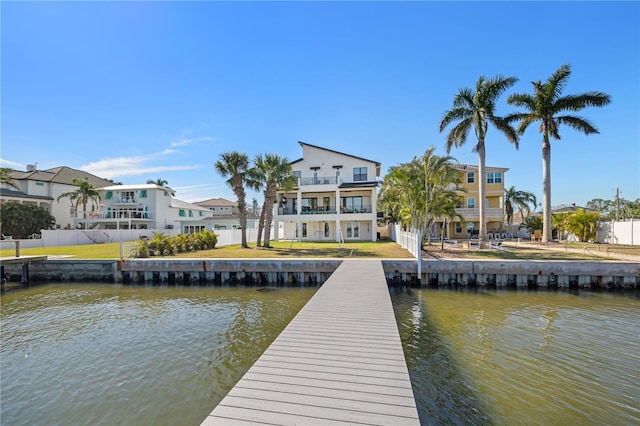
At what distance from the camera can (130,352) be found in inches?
349

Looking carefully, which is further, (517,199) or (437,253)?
(517,199)

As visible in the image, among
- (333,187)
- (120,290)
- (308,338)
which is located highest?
(333,187)

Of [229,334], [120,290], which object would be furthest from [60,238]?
[229,334]

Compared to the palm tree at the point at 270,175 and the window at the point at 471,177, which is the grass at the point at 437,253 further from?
the window at the point at 471,177

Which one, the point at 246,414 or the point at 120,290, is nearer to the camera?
the point at 246,414

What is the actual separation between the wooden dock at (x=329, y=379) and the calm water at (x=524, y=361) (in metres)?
1.57

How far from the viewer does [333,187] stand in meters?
35.1

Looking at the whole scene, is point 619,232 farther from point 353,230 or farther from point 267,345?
point 267,345

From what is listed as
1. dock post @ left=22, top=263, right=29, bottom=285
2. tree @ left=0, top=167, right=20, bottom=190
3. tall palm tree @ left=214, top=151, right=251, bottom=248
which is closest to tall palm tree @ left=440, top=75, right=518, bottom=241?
tall palm tree @ left=214, top=151, right=251, bottom=248

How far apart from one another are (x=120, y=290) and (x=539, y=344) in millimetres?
19980

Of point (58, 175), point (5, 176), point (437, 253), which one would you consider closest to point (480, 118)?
point (437, 253)

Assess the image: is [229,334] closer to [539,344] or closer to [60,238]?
[539,344]

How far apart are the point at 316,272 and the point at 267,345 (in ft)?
29.1

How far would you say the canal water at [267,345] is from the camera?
601cm
